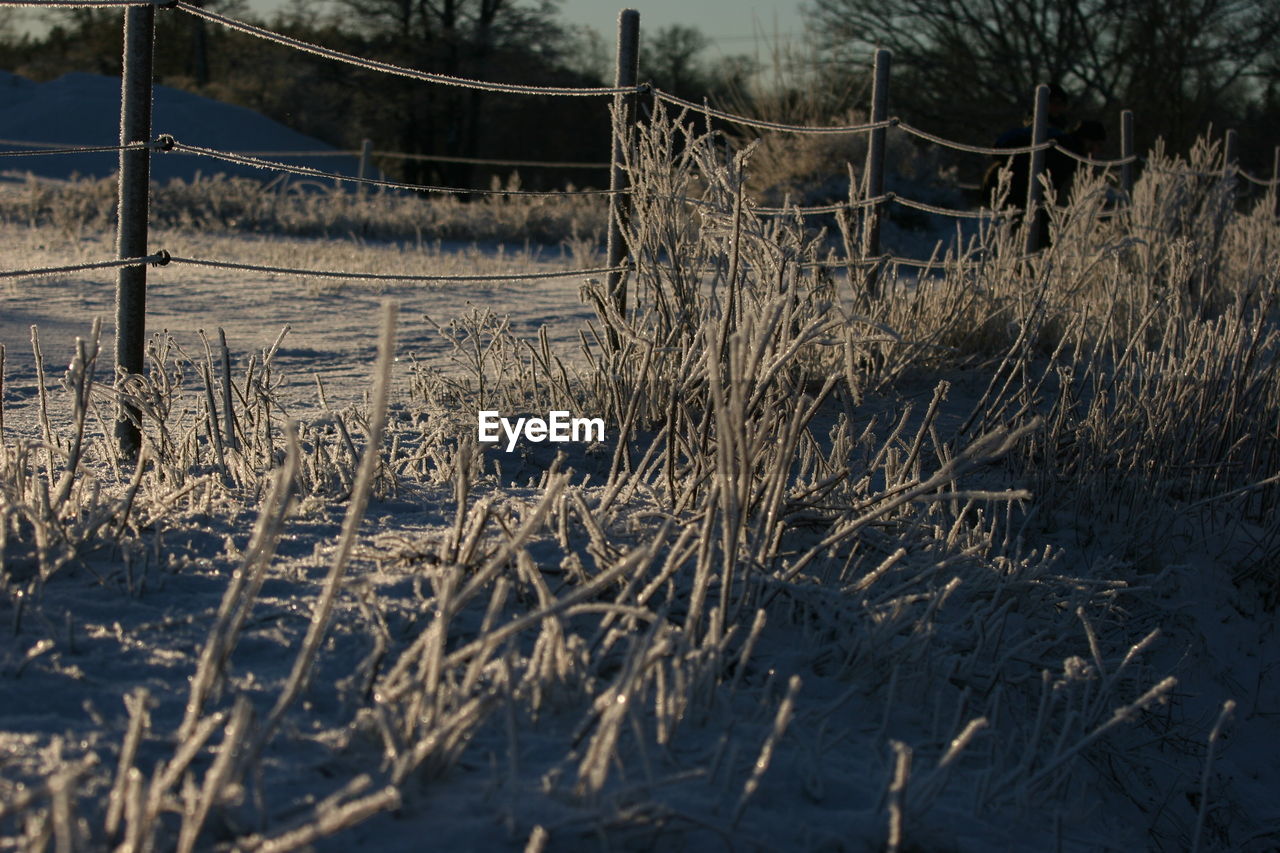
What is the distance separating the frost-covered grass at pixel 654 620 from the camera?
1428mm

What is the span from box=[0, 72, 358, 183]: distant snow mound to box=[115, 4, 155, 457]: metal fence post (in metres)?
19.2

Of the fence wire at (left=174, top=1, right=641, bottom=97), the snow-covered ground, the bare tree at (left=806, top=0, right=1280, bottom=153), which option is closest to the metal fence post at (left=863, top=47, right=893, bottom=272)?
the fence wire at (left=174, top=1, right=641, bottom=97)

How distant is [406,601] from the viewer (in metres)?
1.93

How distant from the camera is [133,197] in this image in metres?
3.19

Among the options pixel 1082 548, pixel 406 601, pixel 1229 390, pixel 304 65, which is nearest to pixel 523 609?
pixel 406 601

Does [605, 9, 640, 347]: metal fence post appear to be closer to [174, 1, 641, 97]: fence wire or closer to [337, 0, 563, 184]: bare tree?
[174, 1, 641, 97]: fence wire

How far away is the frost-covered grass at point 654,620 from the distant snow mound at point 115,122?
65.3 feet

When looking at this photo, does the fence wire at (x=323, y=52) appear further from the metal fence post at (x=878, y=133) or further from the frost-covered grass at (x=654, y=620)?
the metal fence post at (x=878, y=133)

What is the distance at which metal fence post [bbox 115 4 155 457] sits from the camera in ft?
10.2

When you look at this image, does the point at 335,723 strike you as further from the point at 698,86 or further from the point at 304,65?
the point at 698,86

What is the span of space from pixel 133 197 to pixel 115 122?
2495cm

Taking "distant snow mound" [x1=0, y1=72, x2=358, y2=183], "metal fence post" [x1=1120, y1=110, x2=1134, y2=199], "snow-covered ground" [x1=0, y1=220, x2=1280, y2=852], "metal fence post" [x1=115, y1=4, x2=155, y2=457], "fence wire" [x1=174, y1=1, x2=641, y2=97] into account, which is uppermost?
"distant snow mound" [x1=0, y1=72, x2=358, y2=183]

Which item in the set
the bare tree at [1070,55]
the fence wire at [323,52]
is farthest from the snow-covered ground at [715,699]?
the bare tree at [1070,55]

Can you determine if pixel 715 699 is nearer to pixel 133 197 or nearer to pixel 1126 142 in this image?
pixel 133 197
